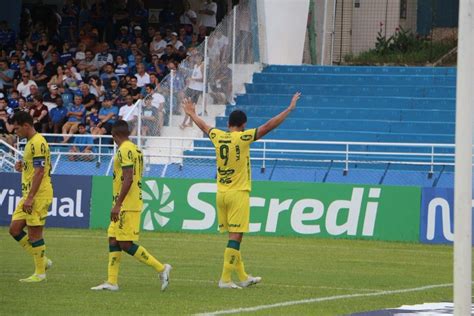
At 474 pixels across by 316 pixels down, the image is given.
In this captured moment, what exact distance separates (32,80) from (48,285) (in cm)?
1925

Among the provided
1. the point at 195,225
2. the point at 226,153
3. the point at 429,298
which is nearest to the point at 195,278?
the point at 226,153

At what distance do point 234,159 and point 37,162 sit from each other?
2.40 metres

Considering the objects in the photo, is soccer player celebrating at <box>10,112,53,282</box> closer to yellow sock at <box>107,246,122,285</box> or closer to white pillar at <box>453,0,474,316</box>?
yellow sock at <box>107,246,122,285</box>

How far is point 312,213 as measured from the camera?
23.8 metres

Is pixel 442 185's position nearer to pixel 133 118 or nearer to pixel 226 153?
pixel 133 118

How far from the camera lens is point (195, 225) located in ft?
80.1

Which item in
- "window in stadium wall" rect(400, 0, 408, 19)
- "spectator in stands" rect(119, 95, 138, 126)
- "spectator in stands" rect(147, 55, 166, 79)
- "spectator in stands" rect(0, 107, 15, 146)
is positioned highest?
"window in stadium wall" rect(400, 0, 408, 19)

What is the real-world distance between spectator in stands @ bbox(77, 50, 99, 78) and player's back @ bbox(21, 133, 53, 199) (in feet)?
58.5

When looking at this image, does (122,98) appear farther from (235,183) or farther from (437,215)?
(235,183)

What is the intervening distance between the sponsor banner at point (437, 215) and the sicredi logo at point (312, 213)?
0.93 m

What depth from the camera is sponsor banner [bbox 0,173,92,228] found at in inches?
984

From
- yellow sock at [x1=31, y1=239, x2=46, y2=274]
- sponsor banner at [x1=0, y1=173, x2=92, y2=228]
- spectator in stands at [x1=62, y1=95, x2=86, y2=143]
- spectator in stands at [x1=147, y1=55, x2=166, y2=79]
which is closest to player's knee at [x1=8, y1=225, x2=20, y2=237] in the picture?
yellow sock at [x1=31, y1=239, x2=46, y2=274]

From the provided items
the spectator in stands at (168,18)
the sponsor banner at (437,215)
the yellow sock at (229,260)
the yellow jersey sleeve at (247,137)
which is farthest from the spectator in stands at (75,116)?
the yellow sock at (229,260)

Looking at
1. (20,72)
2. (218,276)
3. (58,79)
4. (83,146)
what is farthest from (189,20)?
(218,276)
